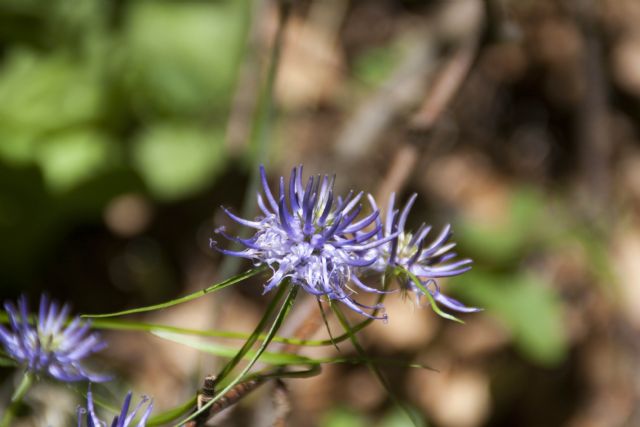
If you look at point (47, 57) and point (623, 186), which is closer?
point (47, 57)

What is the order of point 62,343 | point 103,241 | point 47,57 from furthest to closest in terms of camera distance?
point 103,241
point 47,57
point 62,343

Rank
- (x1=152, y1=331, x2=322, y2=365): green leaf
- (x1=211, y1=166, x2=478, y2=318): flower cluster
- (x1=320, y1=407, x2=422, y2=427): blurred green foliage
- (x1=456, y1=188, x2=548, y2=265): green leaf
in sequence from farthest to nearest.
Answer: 1. (x1=456, y1=188, x2=548, y2=265): green leaf
2. (x1=320, y1=407, x2=422, y2=427): blurred green foliage
3. (x1=152, y1=331, x2=322, y2=365): green leaf
4. (x1=211, y1=166, x2=478, y2=318): flower cluster

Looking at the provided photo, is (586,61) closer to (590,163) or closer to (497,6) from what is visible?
(590,163)

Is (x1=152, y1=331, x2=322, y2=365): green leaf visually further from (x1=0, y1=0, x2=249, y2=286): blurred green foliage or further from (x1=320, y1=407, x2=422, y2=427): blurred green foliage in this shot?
(x1=0, y1=0, x2=249, y2=286): blurred green foliage

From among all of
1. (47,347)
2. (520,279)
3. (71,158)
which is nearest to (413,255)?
(47,347)

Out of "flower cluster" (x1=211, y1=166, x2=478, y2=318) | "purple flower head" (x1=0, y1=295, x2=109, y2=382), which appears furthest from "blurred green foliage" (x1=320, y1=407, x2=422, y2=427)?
"flower cluster" (x1=211, y1=166, x2=478, y2=318)

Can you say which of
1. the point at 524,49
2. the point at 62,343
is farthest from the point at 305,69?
the point at 62,343
